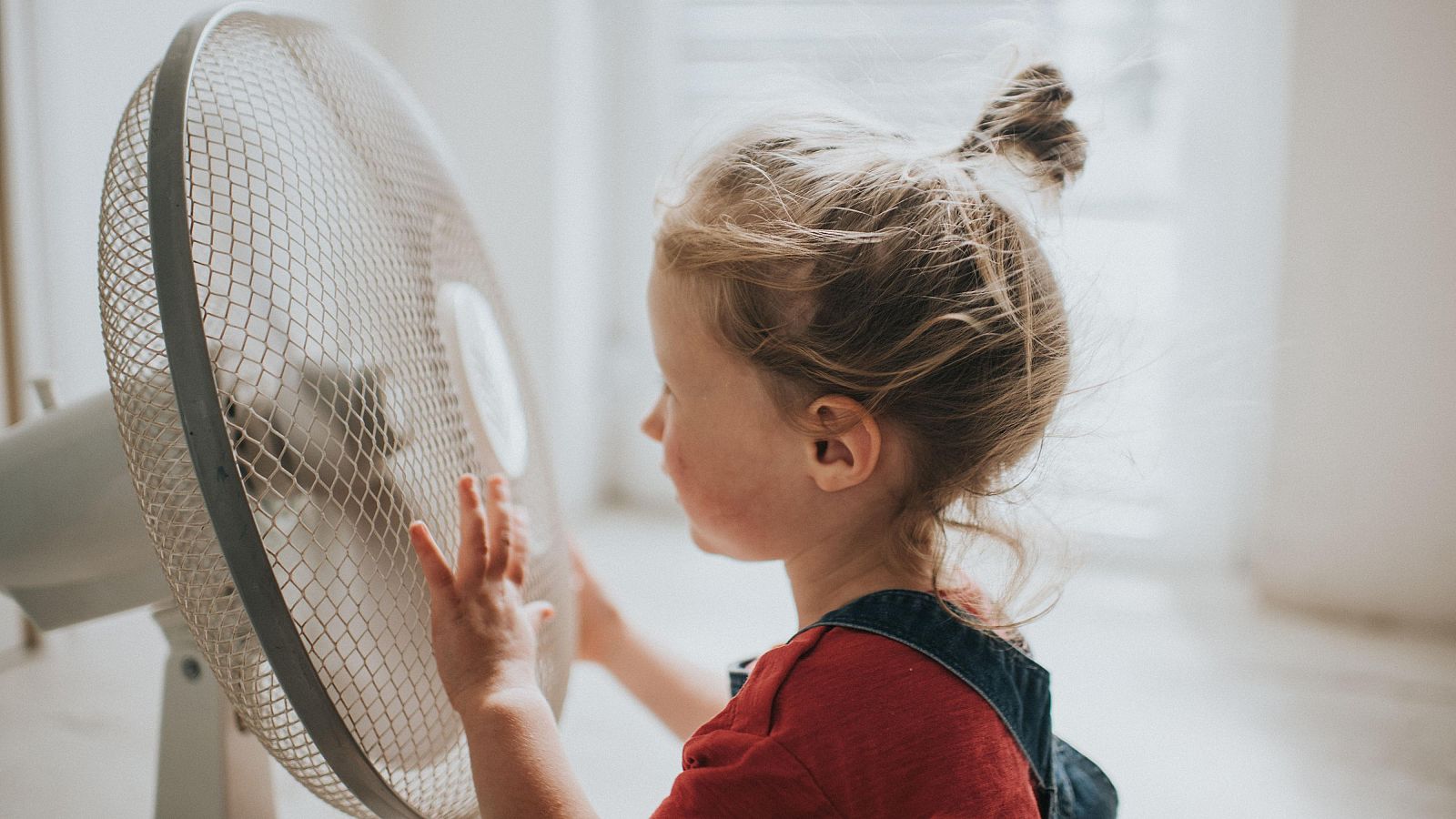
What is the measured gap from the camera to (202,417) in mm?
400

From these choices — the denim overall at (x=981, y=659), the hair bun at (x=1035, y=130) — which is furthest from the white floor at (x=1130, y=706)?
the hair bun at (x=1035, y=130)

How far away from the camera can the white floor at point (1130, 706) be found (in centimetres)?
89

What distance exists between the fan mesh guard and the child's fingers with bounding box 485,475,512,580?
0.07 ft

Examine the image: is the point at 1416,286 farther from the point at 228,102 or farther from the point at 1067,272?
the point at 228,102

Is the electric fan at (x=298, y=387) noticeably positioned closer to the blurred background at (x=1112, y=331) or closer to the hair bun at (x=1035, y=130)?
the blurred background at (x=1112, y=331)

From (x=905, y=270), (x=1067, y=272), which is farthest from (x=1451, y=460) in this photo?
(x=905, y=270)

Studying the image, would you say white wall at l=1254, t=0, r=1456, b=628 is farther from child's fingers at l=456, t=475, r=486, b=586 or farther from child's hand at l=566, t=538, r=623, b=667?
child's fingers at l=456, t=475, r=486, b=586

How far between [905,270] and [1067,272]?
0.37 ft

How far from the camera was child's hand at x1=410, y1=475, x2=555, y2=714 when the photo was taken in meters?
0.56

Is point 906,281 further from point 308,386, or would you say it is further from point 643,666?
point 643,666

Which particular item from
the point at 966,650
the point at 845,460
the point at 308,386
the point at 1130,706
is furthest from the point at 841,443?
the point at 1130,706

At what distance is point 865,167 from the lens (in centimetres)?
58

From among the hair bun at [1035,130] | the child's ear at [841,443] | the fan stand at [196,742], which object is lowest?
the fan stand at [196,742]

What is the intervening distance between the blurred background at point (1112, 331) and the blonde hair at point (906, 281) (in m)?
0.04
